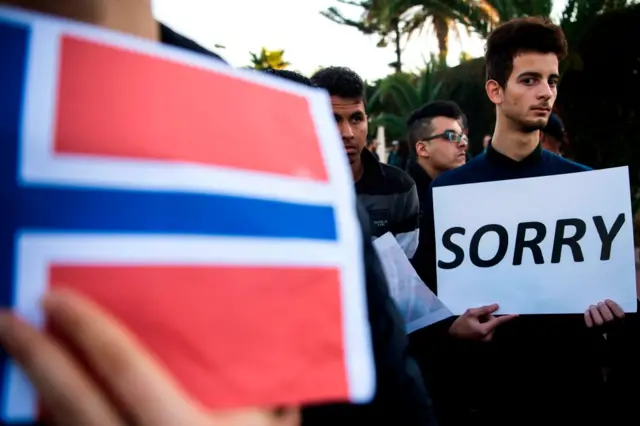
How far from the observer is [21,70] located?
556 millimetres

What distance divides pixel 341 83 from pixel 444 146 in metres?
1.36

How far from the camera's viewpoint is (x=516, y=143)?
7.59 feet

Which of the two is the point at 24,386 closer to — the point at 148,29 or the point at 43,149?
the point at 43,149

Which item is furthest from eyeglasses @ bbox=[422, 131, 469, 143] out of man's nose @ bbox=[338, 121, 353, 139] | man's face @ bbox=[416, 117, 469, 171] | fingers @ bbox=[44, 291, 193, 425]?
fingers @ bbox=[44, 291, 193, 425]

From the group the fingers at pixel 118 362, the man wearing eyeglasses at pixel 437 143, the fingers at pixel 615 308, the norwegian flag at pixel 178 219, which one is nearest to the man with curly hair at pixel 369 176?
the fingers at pixel 615 308

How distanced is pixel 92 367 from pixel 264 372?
0.15m

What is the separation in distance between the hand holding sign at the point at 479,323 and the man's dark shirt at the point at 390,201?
697 mm

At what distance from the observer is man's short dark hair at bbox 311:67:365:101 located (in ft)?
10.0

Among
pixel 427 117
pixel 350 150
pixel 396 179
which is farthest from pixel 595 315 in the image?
pixel 427 117

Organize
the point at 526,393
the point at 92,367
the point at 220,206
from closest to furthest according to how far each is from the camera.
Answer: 1. the point at 92,367
2. the point at 220,206
3. the point at 526,393

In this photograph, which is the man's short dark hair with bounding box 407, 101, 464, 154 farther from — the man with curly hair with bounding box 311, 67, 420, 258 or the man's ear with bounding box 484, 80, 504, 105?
the man's ear with bounding box 484, 80, 504, 105

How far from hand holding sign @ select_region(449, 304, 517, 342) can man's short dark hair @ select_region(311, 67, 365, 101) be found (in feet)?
4.48

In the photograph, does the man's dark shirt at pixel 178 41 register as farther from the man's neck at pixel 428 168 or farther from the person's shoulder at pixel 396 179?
the man's neck at pixel 428 168

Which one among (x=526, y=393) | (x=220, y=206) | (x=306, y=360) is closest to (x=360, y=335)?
(x=306, y=360)
